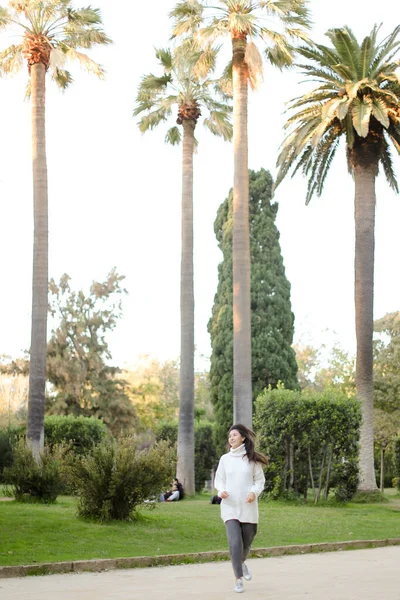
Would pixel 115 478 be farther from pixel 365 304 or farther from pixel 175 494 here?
pixel 365 304

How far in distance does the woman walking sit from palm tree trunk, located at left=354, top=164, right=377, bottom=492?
65.6 feet

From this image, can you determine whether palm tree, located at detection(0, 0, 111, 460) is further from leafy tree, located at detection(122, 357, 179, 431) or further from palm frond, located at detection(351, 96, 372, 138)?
leafy tree, located at detection(122, 357, 179, 431)

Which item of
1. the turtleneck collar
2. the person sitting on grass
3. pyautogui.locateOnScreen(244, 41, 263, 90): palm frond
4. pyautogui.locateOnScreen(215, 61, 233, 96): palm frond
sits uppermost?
pyautogui.locateOnScreen(215, 61, 233, 96): palm frond

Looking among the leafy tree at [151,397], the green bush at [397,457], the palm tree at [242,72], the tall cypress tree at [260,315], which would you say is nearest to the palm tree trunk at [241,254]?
the palm tree at [242,72]

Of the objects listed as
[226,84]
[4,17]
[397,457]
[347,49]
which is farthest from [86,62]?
[397,457]

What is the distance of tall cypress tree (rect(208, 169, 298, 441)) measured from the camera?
43500mm

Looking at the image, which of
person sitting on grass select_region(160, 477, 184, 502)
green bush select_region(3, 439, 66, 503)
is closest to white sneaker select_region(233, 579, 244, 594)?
green bush select_region(3, 439, 66, 503)

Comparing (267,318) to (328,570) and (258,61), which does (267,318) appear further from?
(328,570)

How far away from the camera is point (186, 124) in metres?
34.5

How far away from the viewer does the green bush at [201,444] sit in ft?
131

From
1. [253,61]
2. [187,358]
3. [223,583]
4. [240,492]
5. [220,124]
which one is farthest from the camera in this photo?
[220,124]

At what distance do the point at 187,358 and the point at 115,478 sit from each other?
15.4 m

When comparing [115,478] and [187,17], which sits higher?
[187,17]

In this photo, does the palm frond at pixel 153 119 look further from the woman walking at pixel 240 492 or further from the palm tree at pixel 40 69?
the woman walking at pixel 240 492
